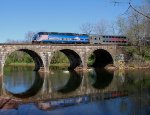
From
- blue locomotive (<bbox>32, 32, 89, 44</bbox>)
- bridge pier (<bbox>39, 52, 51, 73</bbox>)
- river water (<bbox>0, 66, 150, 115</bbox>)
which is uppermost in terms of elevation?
blue locomotive (<bbox>32, 32, 89, 44</bbox>)

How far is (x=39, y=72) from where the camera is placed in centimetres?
6912

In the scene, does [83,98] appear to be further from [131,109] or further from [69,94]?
[131,109]

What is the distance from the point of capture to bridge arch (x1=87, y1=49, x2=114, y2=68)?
80.6 metres

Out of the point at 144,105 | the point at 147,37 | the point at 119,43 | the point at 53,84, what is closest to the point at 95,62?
the point at 119,43

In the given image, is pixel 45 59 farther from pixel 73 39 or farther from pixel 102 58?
pixel 102 58

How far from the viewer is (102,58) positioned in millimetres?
85438

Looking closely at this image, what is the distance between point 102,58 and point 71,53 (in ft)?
37.8

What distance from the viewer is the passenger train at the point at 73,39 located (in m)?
71.4

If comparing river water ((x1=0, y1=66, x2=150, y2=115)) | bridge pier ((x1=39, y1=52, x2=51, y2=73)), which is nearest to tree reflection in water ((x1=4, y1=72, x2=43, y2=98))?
river water ((x1=0, y1=66, x2=150, y2=115))

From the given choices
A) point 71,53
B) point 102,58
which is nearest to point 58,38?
point 71,53

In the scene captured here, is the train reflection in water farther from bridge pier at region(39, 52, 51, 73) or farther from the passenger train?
the passenger train

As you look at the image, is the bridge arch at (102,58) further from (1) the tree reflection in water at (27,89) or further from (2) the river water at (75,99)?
(2) the river water at (75,99)

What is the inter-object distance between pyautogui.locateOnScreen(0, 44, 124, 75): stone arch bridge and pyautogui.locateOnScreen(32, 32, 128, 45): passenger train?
8.55 ft

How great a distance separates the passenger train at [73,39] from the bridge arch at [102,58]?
3107mm
